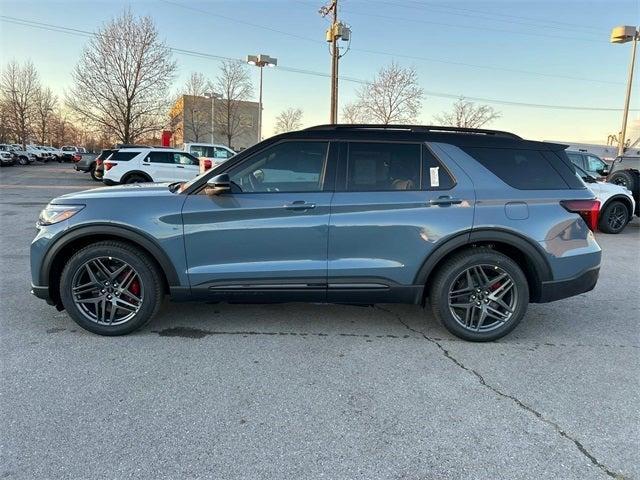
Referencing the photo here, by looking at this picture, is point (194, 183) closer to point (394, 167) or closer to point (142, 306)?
point (142, 306)

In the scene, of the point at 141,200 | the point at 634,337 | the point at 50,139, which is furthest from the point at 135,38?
the point at 50,139

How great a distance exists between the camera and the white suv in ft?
52.1

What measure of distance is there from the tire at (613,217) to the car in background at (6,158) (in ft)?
136

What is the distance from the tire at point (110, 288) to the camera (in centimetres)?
366

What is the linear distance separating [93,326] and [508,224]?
3.67m

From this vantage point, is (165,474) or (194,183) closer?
(165,474)

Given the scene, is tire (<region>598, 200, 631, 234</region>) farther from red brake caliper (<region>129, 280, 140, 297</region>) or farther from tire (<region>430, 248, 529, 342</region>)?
red brake caliper (<region>129, 280, 140, 297</region>)

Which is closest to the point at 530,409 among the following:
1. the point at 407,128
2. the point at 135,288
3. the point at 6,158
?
the point at 407,128

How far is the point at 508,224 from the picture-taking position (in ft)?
12.2

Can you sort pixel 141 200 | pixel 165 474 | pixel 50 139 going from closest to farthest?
pixel 165 474 < pixel 141 200 < pixel 50 139

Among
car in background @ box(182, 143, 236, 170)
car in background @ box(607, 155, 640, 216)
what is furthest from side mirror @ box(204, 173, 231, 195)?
car in background @ box(182, 143, 236, 170)

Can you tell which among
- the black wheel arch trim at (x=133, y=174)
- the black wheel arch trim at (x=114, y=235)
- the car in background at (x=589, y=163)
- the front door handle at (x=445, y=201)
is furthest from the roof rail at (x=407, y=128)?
the black wheel arch trim at (x=133, y=174)

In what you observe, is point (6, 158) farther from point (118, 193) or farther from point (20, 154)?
point (118, 193)

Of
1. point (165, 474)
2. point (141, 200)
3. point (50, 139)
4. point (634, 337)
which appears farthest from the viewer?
point (50, 139)
